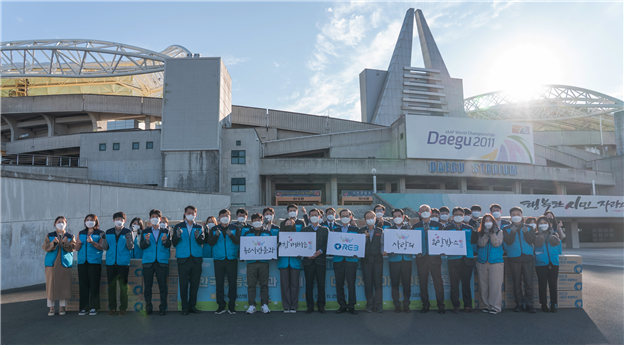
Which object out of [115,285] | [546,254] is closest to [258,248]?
[115,285]

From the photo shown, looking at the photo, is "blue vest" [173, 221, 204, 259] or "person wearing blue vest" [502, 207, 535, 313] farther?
"person wearing blue vest" [502, 207, 535, 313]

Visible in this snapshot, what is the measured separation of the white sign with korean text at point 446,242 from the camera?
23.0ft

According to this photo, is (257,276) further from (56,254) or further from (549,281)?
(549,281)

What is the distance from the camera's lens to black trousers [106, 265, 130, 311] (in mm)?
6633

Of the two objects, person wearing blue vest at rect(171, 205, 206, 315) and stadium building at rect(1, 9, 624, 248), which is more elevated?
stadium building at rect(1, 9, 624, 248)

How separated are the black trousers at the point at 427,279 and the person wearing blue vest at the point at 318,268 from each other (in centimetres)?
198

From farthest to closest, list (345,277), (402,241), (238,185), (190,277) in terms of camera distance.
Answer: (238,185)
(345,277)
(402,241)
(190,277)

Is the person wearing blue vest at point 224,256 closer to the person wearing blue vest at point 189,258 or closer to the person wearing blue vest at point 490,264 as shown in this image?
the person wearing blue vest at point 189,258

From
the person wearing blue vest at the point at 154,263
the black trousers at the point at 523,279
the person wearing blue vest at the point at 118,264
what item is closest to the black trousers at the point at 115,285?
the person wearing blue vest at the point at 118,264

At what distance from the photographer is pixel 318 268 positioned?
6992 mm

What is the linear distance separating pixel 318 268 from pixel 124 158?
3079 centimetres

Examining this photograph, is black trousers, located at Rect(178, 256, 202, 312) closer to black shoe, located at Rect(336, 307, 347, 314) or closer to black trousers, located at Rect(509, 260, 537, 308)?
black shoe, located at Rect(336, 307, 347, 314)

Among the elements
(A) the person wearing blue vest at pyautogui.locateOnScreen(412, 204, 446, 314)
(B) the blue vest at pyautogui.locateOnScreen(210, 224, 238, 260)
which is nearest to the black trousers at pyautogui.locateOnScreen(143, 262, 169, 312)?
(B) the blue vest at pyautogui.locateOnScreen(210, 224, 238, 260)

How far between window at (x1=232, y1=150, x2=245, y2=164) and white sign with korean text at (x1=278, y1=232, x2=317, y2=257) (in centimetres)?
2581
